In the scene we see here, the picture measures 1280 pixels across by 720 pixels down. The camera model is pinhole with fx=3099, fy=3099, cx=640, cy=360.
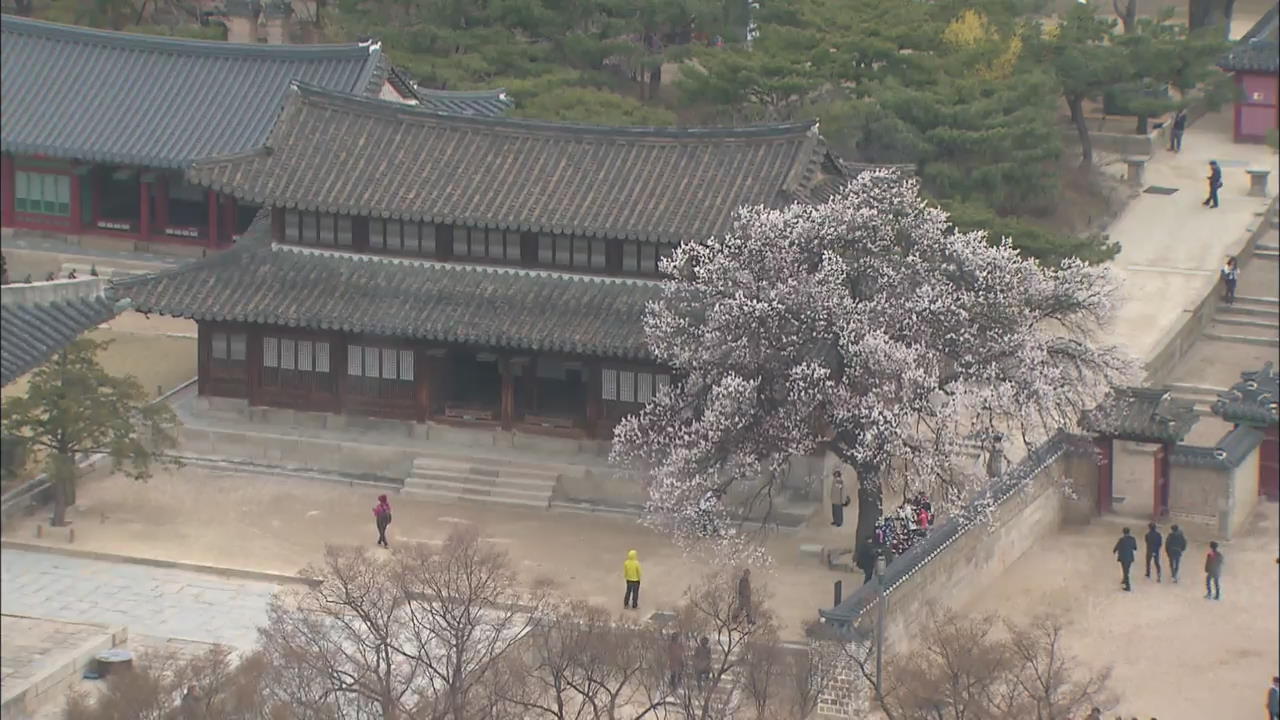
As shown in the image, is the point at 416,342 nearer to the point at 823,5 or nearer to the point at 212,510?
the point at 212,510

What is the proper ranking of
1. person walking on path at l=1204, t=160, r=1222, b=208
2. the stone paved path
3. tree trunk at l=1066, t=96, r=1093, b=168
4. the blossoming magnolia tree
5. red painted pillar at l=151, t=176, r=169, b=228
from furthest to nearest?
tree trunk at l=1066, t=96, r=1093, b=168 < person walking on path at l=1204, t=160, r=1222, b=208 < red painted pillar at l=151, t=176, r=169, b=228 < the blossoming magnolia tree < the stone paved path

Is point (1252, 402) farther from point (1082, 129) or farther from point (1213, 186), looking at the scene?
point (1082, 129)

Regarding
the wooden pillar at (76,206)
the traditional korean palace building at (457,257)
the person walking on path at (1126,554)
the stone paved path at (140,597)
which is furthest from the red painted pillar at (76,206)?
the person walking on path at (1126,554)

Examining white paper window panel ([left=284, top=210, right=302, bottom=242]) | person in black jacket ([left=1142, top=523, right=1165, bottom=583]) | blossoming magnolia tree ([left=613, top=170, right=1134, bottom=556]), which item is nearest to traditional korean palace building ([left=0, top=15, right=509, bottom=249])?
white paper window panel ([left=284, top=210, right=302, bottom=242])

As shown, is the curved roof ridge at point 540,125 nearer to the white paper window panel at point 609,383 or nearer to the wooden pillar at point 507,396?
the white paper window panel at point 609,383

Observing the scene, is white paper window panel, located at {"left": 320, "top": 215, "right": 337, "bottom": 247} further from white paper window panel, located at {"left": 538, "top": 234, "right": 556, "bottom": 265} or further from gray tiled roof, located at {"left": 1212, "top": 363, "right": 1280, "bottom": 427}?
gray tiled roof, located at {"left": 1212, "top": 363, "right": 1280, "bottom": 427}
